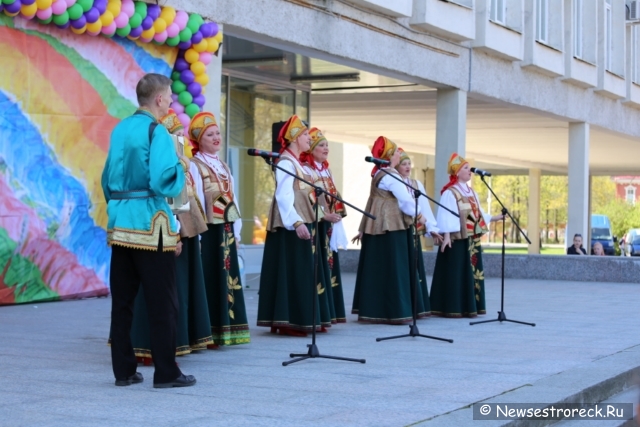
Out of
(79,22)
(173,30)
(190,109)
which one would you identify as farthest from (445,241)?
(79,22)

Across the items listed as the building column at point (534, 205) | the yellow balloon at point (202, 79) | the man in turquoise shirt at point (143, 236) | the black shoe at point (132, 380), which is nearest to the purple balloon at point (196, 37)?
the yellow balloon at point (202, 79)

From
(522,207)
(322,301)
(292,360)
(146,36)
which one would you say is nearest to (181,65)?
(146,36)

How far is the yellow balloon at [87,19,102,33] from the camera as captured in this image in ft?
40.3

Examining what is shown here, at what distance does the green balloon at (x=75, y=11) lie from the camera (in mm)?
11864

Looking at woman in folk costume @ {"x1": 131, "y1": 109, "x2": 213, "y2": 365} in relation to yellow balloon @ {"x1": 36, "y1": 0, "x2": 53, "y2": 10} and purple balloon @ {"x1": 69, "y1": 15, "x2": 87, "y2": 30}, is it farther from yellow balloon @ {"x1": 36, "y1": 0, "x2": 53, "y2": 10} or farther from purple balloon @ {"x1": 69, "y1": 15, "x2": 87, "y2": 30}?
purple balloon @ {"x1": 69, "y1": 15, "x2": 87, "y2": 30}

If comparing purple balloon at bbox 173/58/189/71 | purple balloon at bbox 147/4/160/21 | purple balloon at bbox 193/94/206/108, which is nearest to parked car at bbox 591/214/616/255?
purple balloon at bbox 193/94/206/108

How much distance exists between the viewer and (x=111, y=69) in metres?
13.1

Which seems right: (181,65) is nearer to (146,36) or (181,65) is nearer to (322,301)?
Result: (146,36)

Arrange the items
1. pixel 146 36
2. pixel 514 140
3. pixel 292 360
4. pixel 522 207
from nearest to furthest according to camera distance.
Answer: pixel 292 360
pixel 146 36
pixel 514 140
pixel 522 207

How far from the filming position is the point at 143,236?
22.1ft

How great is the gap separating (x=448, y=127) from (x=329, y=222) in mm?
11111

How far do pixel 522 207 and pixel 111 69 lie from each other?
6243cm

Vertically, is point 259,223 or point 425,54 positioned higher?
point 425,54

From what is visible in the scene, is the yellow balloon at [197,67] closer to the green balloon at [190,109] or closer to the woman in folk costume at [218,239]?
the green balloon at [190,109]
